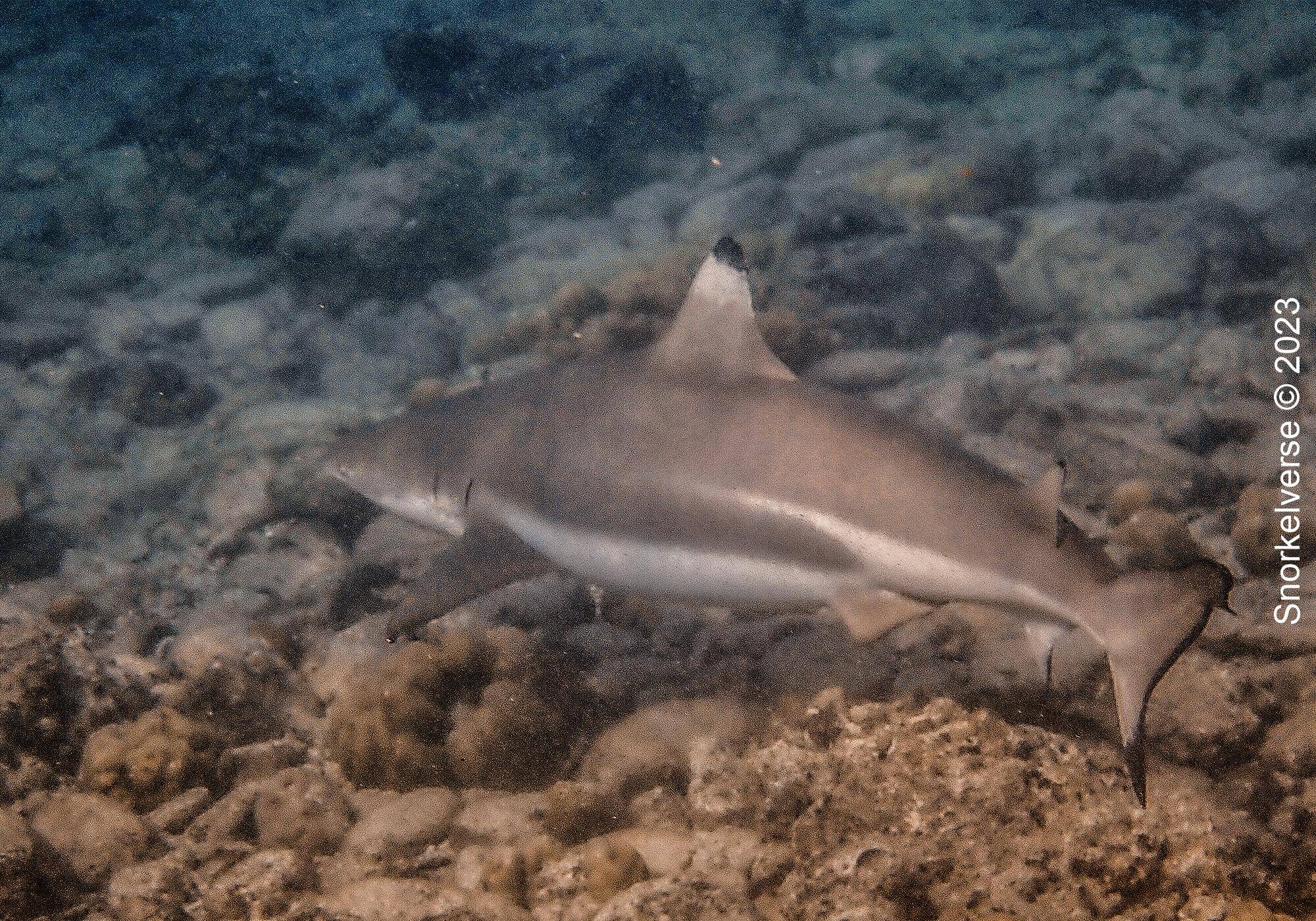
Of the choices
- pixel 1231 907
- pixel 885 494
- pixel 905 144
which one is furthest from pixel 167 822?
pixel 905 144

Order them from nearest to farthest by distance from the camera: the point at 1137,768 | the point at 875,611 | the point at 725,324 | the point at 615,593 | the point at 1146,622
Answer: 1. the point at 1137,768
2. the point at 1146,622
3. the point at 875,611
4. the point at 725,324
5. the point at 615,593

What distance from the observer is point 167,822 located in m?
3.48

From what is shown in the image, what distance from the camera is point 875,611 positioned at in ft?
10.3

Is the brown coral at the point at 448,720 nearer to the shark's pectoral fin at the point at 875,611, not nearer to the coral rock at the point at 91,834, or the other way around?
the coral rock at the point at 91,834

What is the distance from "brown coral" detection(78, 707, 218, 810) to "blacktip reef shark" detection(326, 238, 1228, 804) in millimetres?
1116

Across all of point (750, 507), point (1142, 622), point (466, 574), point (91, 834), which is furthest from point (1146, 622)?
point (91, 834)

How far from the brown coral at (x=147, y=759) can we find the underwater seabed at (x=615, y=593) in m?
0.02

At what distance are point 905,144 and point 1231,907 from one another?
1296 cm

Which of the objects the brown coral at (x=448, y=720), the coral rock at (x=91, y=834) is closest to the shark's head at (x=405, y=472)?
the brown coral at (x=448, y=720)

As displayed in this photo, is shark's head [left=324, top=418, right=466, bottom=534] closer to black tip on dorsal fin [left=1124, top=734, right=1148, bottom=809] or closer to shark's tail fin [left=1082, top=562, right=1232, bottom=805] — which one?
shark's tail fin [left=1082, top=562, right=1232, bottom=805]

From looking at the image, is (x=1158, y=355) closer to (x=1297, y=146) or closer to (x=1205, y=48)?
(x=1297, y=146)

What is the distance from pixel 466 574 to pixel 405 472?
1049 millimetres

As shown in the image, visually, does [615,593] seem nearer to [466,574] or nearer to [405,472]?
[466,574]

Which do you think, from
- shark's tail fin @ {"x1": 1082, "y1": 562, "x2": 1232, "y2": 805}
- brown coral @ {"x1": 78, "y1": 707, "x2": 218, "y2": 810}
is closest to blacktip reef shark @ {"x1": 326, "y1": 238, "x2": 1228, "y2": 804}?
shark's tail fin @ {"x1": 1082, "y1": 562, "x2": 1232, "y2": 805}
